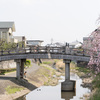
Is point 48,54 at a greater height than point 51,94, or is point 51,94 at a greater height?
point 48,54

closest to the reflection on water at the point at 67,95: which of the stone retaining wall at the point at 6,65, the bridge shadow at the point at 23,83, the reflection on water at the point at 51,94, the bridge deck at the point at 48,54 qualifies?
the reflection on water at the point at 51,94

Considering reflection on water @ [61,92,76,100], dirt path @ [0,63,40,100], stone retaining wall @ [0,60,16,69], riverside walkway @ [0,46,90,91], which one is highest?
riverside walkway @ [0,46,90,91]

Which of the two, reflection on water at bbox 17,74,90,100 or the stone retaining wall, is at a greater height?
the stone retaining wall

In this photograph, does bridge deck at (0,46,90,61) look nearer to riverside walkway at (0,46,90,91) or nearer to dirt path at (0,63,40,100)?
riverside walkway at (0,46,90,91)

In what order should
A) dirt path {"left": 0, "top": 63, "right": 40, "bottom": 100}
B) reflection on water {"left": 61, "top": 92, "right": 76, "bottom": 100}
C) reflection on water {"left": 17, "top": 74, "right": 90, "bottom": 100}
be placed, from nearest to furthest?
dirt path {"left": 0, "top": 63, "right": 40, "bottom": 100} → reflection on water {"left": 17, "top": 74, "right": 90, "bottom": 100} → reflection on water {"left": 61, "top": 92, "right": 76, "bottom": 100}

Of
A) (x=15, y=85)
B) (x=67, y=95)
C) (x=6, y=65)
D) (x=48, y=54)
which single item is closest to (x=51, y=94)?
(x=67, y=95)

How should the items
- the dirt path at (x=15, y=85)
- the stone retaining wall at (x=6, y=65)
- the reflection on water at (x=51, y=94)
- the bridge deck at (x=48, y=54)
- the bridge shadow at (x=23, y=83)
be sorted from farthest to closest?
the stone retaining wall at (x=6, y=65)
the bridge shadow at (x=23, y=83)
the bridge deck at (x=48, y=54)
the reflection on water at (x=51, y=94)
the dirt path at (x=15, y=85)

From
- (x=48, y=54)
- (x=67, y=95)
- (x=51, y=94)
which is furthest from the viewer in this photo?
(x=48, y=54)

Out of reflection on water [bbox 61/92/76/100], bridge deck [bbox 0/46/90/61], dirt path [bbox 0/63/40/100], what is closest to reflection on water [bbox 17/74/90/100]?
reflection on water [bbox 61/92/76/100]

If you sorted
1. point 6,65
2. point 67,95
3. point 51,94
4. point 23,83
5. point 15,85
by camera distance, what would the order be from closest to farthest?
point 67,95 → point 15,85 → point 51,94 → point 23,83 → point 6,65

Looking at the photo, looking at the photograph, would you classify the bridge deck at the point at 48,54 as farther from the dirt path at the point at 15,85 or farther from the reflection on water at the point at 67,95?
the reflection on water at the point at 67,95

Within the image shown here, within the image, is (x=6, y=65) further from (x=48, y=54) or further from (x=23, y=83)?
(x=48, y=54)

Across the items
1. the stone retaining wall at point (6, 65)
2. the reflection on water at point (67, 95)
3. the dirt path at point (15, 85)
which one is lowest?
the reflection on water at point (67, 95)

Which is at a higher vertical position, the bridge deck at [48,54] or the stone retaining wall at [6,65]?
the bridge deck at [48,54]
